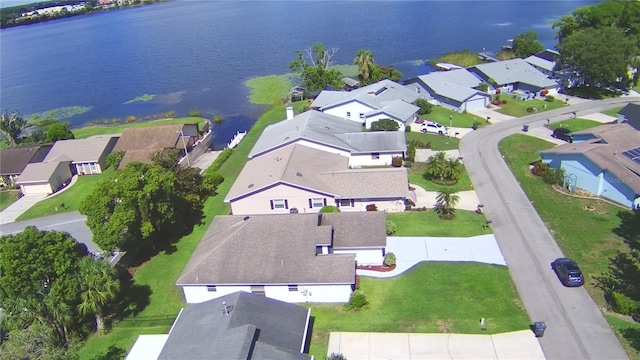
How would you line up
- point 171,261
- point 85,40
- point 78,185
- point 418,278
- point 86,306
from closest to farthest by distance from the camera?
point 86,306, point 418,278, point 171,261, point 78,185, point 85,40

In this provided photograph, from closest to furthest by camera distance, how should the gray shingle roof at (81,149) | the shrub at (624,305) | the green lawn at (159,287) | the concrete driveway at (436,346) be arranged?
the concrete driveway at (436,346)
the shrub at (624,305)
the green lawn at (159,287)
the gray shingle roof at (81,149)

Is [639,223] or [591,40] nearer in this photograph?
[639,223]

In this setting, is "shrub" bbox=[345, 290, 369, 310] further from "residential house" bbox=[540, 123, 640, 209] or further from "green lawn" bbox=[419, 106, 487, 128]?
"green lawn" bbox=[419, 106, 487, 128]

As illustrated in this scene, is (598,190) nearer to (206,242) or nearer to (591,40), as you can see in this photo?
(206,242)

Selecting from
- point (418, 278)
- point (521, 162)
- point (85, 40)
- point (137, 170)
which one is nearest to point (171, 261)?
point (137, 170)

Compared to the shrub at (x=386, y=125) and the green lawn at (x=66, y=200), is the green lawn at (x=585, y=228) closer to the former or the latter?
the shrub at (x=386, y=125)

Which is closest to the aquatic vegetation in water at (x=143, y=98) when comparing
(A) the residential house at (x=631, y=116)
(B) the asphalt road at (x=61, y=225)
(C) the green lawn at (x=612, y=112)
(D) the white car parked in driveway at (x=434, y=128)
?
(B) the asphalt road at (x=61, y=225)

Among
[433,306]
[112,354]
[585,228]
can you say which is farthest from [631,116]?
[112,354]
